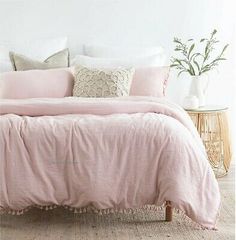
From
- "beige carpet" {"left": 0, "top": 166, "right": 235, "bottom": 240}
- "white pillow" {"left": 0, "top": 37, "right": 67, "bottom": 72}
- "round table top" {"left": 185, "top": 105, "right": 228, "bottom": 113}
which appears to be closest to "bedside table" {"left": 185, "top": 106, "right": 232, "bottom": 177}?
"round table top" {"left": 185, "top": 105, "right": 228, "bottom": 113}

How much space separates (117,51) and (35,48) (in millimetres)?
696

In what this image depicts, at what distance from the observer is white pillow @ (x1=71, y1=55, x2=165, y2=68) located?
4273 millimetres

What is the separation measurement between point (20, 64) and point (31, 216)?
145 centimetres

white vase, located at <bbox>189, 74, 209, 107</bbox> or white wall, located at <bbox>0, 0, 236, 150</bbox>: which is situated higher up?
white wall, located at <bbox>0, 0, 236, 150</bbox>

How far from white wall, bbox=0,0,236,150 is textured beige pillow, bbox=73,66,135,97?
0.88m

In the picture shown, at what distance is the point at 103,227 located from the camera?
10.2ft

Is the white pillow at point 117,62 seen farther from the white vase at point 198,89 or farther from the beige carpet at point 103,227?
the beige carpet at point 103,227

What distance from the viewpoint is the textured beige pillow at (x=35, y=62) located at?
428 centimetres

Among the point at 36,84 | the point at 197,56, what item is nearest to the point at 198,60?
the point at 197,56

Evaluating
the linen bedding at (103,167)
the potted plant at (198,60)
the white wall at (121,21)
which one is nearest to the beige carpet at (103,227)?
the linen bedding at (103,167)

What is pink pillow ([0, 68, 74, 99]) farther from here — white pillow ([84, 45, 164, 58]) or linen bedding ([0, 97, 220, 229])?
linen bedding ([0, 97, 220, 229])

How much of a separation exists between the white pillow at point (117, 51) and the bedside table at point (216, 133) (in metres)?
0.68

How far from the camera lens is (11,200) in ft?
9.52

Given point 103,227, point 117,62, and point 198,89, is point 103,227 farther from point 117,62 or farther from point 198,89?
point 198,89
